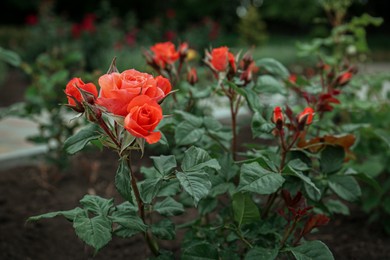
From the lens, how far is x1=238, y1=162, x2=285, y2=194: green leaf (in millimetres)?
1293

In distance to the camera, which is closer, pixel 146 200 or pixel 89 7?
pixel 146 200

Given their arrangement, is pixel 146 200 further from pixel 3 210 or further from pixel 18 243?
pixel 3 210

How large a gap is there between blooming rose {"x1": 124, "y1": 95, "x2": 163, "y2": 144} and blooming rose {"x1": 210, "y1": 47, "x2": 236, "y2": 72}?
1.61 ft

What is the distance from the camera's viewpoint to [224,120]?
434 centimetres

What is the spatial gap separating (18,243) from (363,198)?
1.63m

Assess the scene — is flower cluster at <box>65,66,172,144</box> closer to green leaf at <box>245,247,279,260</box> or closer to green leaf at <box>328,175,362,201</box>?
green leaf at <box>245,247,279,260</box>

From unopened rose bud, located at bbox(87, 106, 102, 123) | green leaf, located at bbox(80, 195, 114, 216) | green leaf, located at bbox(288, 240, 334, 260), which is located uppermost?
unopened rose bud, located at bbox(87, 106, 102, 123)

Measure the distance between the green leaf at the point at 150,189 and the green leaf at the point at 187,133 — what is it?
0.30m

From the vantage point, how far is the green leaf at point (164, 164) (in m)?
1.30

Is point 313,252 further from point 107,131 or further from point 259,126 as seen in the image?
point 107,131

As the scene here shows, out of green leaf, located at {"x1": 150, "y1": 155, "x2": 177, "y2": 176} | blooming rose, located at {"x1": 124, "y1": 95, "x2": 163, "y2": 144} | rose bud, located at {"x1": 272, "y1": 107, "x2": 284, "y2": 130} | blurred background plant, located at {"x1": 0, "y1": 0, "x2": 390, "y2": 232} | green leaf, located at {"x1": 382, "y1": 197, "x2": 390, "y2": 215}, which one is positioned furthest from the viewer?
blurred background plant, located at {"x1": 0, "y1": 0, "x2": 390, "y2": 232}

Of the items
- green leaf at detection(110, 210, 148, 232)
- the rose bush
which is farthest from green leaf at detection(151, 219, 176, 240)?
green leaf at detection(110, 210, 148, 232)

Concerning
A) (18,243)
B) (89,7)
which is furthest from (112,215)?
(89,7)

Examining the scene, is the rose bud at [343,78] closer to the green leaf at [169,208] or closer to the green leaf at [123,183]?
the green leaf at [169,208]
